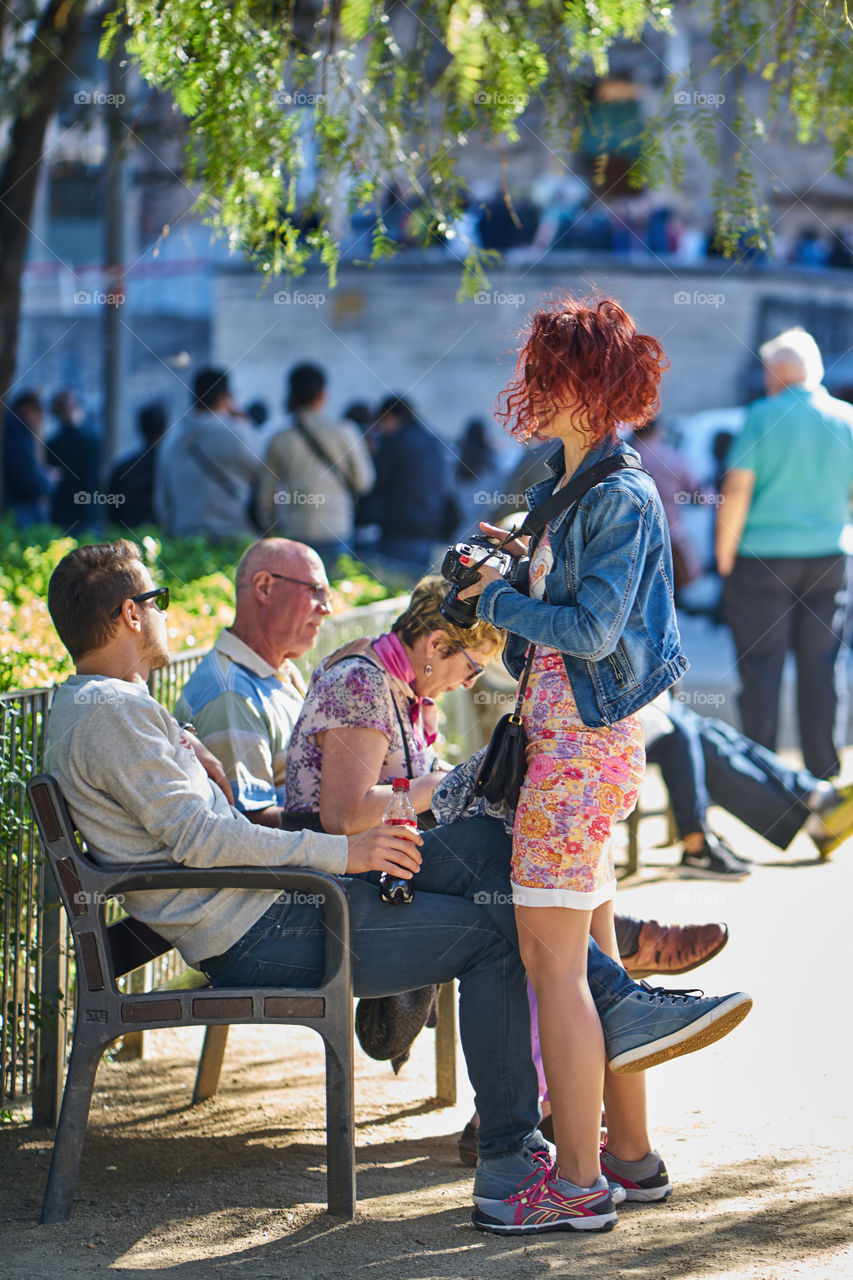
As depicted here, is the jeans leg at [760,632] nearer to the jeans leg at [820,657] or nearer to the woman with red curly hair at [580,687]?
the jeans leg at [820,657]

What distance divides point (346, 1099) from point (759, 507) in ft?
15.9

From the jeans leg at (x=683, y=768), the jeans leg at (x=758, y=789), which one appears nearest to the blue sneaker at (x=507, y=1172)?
the jeans leg at (x=683, y=768)

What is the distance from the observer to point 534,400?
3.19 meters

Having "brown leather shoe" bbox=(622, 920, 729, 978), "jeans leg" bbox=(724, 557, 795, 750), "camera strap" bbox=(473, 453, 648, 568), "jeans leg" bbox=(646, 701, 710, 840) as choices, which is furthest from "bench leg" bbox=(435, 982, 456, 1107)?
"jeans leg" bbox=(724, 557, 795, 750)

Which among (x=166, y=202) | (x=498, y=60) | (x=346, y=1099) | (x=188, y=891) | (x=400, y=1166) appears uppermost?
(x=166, y=202)

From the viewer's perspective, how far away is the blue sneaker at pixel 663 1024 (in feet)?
10.2

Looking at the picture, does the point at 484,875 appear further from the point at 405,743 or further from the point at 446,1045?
the point at 446,1045

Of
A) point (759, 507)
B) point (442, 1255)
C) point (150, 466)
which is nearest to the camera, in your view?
point (442, 1255)

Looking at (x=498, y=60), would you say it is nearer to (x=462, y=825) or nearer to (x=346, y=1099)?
(x=462, y=825)

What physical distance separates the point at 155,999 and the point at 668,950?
124 centimetres

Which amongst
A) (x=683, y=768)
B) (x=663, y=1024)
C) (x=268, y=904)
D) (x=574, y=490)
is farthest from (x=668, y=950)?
(x=683, y=768)

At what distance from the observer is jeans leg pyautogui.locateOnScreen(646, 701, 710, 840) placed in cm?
632

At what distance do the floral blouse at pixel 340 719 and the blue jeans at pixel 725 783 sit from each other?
2.79 metres

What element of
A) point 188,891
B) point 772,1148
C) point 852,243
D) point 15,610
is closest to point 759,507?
point 15,610
